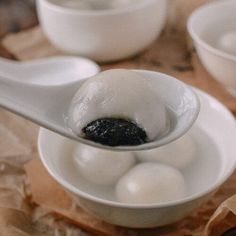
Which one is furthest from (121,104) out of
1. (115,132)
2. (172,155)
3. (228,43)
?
(228,43)

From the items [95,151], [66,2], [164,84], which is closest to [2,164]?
[95,151]

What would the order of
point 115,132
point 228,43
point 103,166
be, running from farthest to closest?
1. point 228,43
2. point 103,166
3. point 115,132

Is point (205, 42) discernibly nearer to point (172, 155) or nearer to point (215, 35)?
point (215, 35)

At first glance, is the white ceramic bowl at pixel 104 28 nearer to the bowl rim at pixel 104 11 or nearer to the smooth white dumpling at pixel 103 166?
the bowl rim at pixel 104 11

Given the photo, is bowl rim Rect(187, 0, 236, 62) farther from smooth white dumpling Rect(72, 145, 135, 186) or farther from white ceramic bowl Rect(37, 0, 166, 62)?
smooth white dumpling Rect(72, 145, 135, 186)

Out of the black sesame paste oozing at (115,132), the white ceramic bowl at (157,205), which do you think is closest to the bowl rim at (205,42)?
the white ceramic bowl at (157,205)

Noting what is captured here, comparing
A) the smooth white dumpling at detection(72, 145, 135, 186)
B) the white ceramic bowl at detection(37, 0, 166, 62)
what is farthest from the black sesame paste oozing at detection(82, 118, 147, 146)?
the white ceramic bowl at detection(37, 0, 166, 62)
